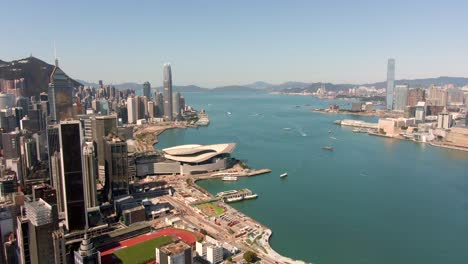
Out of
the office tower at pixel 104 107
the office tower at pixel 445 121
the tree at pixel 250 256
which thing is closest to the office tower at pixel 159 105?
the office tower at pixel 104 107

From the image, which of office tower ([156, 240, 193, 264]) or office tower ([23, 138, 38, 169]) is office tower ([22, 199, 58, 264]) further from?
office tower ([23, 138, 38, 169])

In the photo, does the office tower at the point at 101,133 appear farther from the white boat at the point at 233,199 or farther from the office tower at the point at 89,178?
the white boat at the point at 233,199

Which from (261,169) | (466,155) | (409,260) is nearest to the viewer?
(409,260)

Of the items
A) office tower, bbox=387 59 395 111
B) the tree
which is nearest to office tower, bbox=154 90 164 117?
office tower, bbox=387 59 395 111

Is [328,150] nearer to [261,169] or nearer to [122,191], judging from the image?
[261,169]

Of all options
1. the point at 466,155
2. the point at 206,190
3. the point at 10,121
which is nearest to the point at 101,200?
the point at 206,190

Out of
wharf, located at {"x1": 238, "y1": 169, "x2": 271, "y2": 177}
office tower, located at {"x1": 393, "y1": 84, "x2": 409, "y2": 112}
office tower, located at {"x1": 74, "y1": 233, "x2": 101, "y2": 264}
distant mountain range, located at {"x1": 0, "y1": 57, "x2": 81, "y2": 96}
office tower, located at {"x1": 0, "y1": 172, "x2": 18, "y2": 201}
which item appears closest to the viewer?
office tower, located at {"x1": 74, "y1": 233, "x2": 101, "y2": 264}
